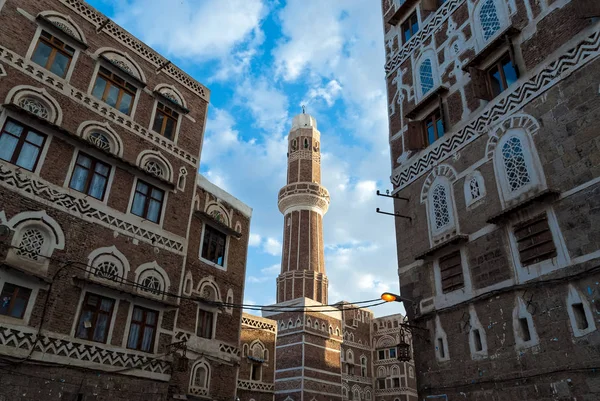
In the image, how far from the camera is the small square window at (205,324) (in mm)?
15844

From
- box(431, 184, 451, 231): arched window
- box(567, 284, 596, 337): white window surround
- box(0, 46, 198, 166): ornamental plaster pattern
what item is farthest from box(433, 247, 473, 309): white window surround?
box(0, 46, 198, 166): ornamental plaster pattern

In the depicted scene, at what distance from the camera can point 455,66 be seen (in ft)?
47.6

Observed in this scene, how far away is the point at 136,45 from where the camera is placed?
16781 millimetres

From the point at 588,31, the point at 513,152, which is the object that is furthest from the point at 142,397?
the point at 588,31

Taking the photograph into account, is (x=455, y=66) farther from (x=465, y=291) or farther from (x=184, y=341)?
(x=184, y=341)

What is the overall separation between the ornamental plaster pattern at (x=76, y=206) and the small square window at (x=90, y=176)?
399 mm

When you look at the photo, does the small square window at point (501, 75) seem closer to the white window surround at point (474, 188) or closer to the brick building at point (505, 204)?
the brick building at point (505, 204)

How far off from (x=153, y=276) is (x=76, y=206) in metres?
3.09

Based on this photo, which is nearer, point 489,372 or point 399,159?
point 489,372

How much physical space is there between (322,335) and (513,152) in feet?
99.9

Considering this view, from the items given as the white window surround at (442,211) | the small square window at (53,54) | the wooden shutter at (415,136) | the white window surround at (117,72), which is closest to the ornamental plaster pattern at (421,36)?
the wooden shutter at (415,136)

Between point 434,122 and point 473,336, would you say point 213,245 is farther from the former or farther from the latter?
point 473,336

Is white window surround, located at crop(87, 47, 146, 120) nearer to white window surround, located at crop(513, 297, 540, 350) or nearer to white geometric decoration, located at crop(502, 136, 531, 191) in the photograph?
→ white geometric decoration, located at crop(502, 136, 531, 191)

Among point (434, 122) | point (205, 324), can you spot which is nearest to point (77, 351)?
point (205, 324)
